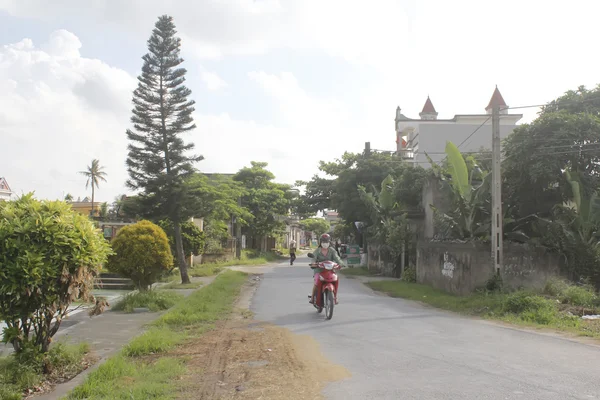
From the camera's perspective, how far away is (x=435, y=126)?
44906 millimetres

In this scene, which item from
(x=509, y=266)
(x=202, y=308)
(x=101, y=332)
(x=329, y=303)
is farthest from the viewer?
(x=509, y=266)

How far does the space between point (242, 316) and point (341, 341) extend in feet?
13.1

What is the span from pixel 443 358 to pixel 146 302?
8.27 metres

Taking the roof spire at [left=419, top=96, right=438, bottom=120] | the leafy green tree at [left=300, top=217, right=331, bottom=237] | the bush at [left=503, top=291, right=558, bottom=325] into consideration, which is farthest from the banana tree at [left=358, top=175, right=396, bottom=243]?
the leafy green tree at [left=300, top=217, right=331, bottom=237]

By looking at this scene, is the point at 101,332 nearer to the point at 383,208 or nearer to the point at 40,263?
the point at 40,263

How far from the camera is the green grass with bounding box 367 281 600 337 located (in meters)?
10.5

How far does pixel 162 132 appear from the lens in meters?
20.0

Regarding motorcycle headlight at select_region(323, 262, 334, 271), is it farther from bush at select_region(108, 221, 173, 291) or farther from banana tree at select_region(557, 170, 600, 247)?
banana tree at select_region(557, 170, 600, 247)

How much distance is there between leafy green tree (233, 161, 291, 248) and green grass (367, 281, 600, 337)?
105 ft

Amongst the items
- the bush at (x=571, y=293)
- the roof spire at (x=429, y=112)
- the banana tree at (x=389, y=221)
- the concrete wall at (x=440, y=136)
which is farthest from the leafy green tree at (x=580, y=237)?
the roof spire at (x=429, y=112)

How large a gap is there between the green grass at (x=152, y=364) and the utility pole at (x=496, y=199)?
23.4 feet

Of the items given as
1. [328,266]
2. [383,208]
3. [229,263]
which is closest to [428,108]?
[229,263]

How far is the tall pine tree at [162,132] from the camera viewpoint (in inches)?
773

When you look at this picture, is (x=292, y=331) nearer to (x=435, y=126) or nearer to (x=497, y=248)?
(x=497, y=248)
